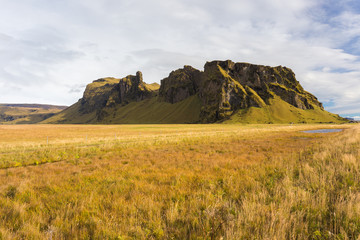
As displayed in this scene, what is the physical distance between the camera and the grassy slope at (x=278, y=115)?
6225 inches

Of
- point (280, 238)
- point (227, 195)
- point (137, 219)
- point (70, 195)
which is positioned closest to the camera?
point (280, 238)

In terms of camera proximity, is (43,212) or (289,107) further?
(289,107)

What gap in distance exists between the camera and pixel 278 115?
167m

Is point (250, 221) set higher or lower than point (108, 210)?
higher

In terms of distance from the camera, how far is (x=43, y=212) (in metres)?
4.56

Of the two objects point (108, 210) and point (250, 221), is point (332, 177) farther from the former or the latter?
point (108, 210)

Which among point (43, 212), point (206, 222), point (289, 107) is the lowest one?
point (43, 212)

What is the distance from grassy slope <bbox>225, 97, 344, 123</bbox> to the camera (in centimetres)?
15812

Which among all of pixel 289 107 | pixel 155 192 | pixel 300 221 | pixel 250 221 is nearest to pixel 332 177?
pixel 300 221

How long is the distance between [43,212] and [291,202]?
6.40 metres

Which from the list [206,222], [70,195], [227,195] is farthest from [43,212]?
[227,195]

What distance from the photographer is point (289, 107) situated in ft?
603

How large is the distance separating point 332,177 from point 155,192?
6104 mm

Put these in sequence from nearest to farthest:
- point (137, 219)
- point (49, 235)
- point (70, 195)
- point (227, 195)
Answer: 1. point (49, 235)
2. point (137, 219)
3. point (227, 195)
4. point (70, 195)
